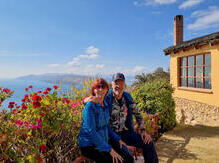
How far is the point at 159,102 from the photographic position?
525 centimetres

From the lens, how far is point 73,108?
2859mm

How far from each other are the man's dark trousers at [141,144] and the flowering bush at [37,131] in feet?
2.33

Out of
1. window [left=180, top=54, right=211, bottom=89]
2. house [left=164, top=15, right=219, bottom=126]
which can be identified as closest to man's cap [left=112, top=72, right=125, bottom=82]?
house [left=164, top=15, right=219, bottom=126]

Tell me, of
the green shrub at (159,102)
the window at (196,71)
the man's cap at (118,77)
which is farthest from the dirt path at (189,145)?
the window at (196,71)

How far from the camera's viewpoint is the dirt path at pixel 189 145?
3.47 meters

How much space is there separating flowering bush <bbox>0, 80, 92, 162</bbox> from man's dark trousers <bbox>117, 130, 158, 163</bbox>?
2.33 feet

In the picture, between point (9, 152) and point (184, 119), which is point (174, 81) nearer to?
point (184, 119)

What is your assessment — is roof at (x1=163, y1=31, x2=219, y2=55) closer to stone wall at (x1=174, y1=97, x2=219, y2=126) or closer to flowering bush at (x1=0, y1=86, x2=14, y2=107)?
stone wall at (x1=174, y1=97, x2=219, y2=126)

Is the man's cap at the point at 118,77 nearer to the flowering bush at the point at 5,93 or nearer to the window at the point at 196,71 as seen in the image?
the flowering bush at the point at 5,93

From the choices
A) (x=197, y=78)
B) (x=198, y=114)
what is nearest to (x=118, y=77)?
(x=198, y=114)

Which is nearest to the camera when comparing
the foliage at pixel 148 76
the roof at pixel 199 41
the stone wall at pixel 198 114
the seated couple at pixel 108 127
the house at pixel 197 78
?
the seated couple at pixel 108 127

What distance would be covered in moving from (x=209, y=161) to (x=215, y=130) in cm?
265

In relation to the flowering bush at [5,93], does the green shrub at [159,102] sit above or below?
below

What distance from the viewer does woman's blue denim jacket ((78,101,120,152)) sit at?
1807 millimetres
